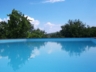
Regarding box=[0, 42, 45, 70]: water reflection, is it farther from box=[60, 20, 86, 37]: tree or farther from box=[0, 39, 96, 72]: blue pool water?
box=[60, 20, 86, 37]: tree

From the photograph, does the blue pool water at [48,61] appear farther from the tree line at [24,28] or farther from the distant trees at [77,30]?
the distant trees at [77,30]

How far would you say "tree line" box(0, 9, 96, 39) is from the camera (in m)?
13.1

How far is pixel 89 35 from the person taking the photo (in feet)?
46.7

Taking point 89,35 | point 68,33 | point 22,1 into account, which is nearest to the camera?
point 22,1

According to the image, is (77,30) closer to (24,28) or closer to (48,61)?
(24,28)

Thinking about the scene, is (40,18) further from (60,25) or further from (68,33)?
(68,33)

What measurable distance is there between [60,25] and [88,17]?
135 inches

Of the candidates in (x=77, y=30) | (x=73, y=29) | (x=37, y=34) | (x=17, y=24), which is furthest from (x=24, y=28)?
(x=77, y=30)

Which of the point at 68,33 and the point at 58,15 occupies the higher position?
the point at 58,15

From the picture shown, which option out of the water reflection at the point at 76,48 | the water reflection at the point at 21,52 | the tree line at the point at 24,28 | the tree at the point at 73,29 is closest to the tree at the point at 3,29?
the tree line at the point at 24,28

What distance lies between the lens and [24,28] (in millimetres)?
13125

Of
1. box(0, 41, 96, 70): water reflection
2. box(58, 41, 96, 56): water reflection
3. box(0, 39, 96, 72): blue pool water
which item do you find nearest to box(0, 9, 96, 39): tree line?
box(0, 41, 96, 70): water reflection

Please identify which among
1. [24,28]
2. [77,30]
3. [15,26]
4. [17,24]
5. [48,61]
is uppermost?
[17,24]

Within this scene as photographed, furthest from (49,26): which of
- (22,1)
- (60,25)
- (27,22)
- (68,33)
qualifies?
(22,1)
